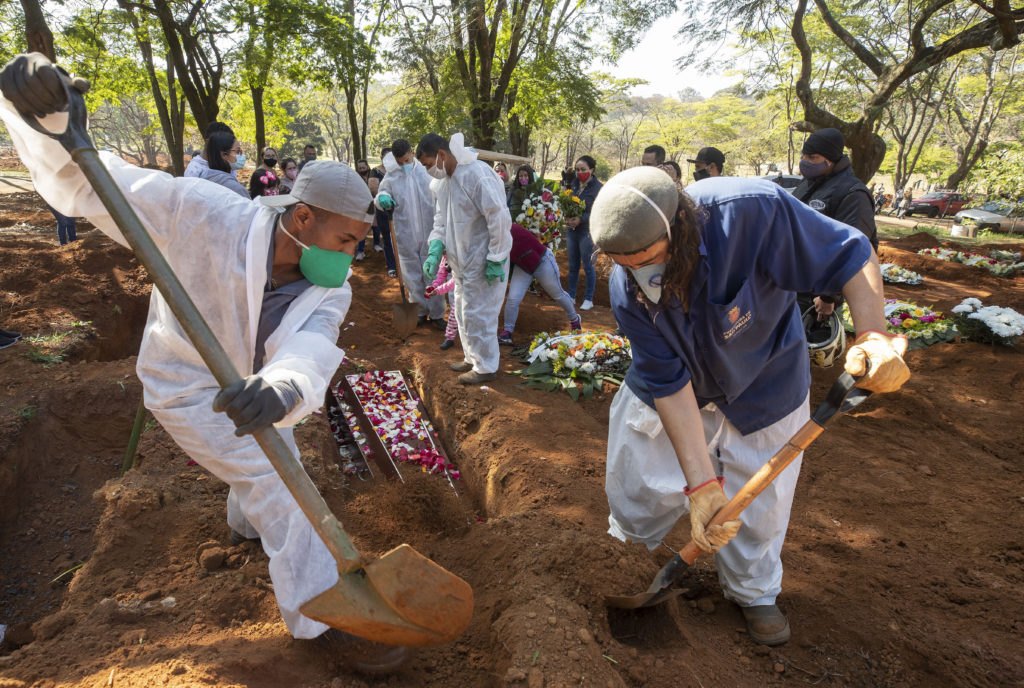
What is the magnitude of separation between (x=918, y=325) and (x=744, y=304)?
18.5 feet

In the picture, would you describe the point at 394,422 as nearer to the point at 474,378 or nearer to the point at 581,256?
the point at 474,378

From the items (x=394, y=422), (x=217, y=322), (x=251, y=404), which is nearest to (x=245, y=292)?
(x=217, y=322)

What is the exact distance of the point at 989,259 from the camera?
34.7 ft

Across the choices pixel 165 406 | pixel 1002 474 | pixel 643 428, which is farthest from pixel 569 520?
pixel 1002 474

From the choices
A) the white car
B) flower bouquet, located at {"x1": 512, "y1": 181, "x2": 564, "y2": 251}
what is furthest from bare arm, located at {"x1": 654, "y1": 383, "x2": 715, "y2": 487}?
the white car

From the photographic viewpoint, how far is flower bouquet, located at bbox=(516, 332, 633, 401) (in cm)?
509

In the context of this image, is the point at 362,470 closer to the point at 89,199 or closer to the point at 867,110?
the point at 89,199

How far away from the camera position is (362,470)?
4.42 meters

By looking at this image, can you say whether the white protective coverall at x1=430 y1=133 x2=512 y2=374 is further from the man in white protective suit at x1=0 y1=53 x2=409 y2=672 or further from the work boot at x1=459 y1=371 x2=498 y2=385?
the man in white protective suit at x1=0 y1=53 x2=409 y2=672

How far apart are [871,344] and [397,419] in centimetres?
380

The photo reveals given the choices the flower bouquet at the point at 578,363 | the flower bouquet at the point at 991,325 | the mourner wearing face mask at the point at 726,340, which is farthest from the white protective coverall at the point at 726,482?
the flower bouquet at the point at 991,325

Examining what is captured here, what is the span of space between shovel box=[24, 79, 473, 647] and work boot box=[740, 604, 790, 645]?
50.5 inches

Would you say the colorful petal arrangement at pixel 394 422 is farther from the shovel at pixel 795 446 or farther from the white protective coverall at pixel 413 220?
the shovel at pixel 795 446

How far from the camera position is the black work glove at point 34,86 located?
1864 mm
